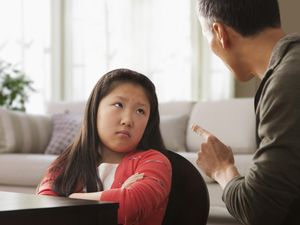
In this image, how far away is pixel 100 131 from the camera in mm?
1637

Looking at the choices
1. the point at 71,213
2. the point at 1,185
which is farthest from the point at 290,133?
the point at 1,185

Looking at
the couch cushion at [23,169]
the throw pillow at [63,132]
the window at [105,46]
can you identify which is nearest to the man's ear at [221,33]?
the couch cushion at [23,169]

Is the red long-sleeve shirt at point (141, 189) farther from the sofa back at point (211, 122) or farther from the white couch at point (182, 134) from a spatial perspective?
the sofa back at point (211, 122)

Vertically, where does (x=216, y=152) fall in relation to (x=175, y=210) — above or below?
above

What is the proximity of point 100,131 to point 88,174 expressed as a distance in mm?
135

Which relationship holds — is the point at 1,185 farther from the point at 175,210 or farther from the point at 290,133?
the point at 290,133

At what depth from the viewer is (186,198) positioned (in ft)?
4.82

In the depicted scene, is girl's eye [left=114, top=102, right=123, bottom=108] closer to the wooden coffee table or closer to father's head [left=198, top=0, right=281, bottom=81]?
father's head [left=198, top=0, right=281, bottom=81]

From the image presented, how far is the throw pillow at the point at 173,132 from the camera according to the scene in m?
4.45

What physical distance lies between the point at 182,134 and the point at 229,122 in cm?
38

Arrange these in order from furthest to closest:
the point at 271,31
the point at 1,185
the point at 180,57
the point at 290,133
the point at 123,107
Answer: the point at 180,57 < the point at 1,185 < the point at 123,107 < the point at 271,31 < the point at 290,133

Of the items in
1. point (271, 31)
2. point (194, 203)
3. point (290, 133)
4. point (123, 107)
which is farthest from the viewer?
point (123, 107)

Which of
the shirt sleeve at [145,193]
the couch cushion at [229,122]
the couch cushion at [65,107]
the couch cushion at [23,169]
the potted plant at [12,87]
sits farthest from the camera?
the potted plant at [12,87]

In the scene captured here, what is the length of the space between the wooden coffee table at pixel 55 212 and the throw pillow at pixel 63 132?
3352mm
